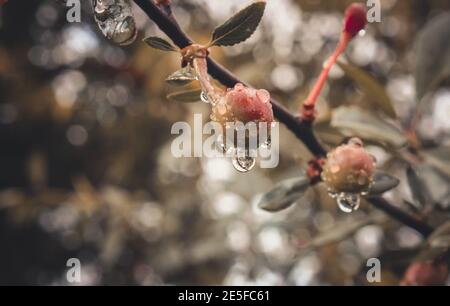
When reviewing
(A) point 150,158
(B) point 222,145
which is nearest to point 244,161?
(B) point 222,145

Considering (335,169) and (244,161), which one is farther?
(335,169)

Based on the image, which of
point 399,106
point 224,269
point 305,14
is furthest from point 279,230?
point 305,14

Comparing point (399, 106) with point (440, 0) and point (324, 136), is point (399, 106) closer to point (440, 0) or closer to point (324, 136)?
point (440, 0)

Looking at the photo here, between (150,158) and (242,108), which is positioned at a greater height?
(150,158)

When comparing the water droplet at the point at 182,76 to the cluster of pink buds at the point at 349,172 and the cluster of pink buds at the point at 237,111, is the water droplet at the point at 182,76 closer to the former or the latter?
the cluster of pink buds at the point at 237,111

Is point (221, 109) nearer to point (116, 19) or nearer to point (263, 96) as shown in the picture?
point (263, 96)

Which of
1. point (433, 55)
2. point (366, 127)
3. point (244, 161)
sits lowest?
point (244, 161)

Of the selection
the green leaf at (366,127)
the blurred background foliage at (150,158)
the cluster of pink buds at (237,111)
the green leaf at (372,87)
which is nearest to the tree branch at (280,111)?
the cluster of pink buds at (237,111)

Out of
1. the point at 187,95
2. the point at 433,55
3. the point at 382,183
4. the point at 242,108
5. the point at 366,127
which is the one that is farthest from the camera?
the point at 433,55
